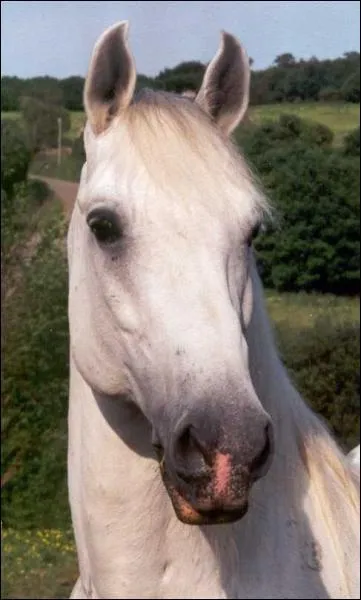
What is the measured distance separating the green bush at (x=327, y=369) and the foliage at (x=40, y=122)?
107 cm

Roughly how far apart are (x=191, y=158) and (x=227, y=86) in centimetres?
16

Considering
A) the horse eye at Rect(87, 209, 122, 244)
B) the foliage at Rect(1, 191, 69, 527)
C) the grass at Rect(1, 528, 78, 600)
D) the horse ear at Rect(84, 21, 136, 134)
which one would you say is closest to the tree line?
the horse ear at Rect(84, 21, 136, 134)

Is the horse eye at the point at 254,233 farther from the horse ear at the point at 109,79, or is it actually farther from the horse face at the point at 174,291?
the horse ear at the point at 109,79

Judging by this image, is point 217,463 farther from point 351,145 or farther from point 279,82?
point 351,145

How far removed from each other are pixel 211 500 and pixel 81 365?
1.14 ft

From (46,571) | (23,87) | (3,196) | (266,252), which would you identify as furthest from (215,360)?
(3,196)

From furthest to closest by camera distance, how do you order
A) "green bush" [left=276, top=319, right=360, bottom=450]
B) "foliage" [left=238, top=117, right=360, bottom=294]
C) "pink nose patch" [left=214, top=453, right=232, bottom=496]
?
"green bush" [left=276, top=319, right=360, bottom=450] → "foliage" [left=238, top=117, right=360, bottom=294] → "pink nose patch" [left=214, top=453, right=232, bottom=496]

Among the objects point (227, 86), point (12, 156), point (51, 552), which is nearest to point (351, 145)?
point (12, 156)

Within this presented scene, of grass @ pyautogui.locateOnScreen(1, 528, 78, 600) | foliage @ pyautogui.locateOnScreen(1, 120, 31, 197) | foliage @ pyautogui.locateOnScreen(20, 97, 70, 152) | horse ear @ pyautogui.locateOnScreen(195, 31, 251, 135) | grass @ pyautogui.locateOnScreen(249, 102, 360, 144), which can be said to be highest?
horse ear @ pyautogui.locateOnScreen(195, 31, 251, 135)

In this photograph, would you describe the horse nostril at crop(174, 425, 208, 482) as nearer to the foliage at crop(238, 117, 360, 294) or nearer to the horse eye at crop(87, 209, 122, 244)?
the horse eye at crop(87, 209, 122, 244)

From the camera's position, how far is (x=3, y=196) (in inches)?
263

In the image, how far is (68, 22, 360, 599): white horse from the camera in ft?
3.84

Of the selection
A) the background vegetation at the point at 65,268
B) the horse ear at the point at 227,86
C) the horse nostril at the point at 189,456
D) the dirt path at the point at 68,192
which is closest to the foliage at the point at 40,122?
the background vegetation at the point at 65,268

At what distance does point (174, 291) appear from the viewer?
3.85ft
